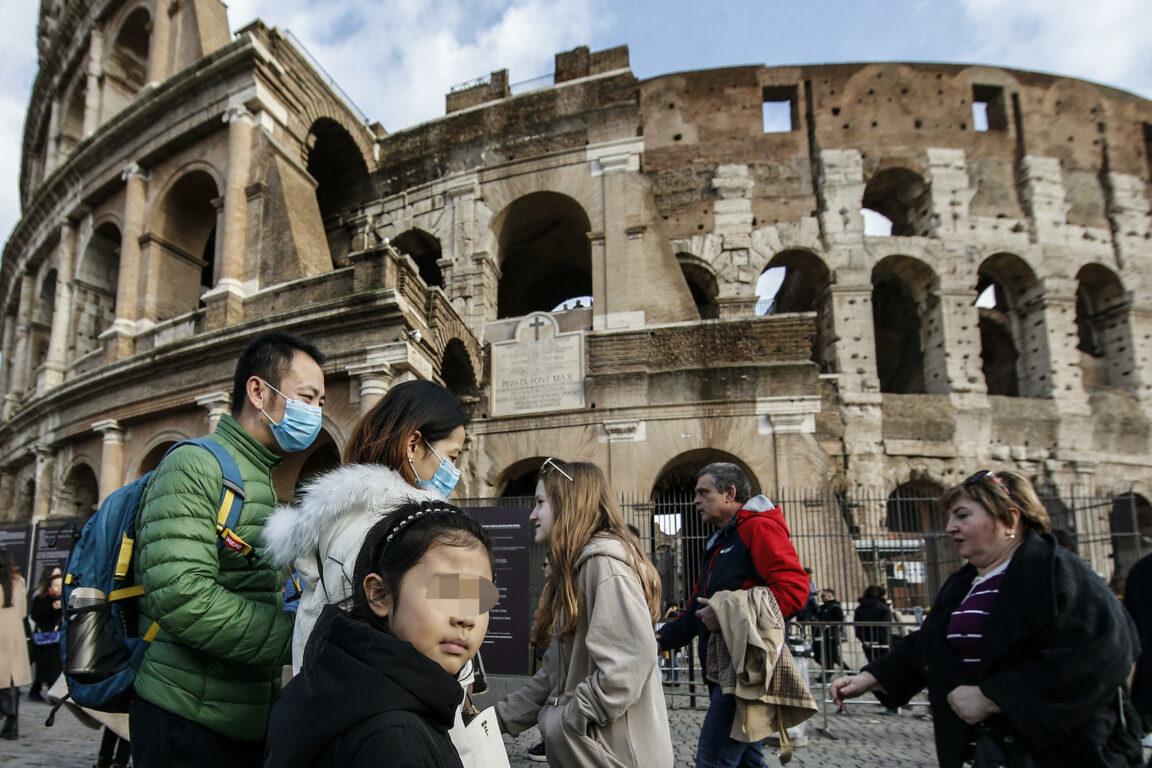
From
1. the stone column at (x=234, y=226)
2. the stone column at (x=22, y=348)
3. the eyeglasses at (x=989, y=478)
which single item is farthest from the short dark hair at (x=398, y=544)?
the stone column at (x=22, y=348)

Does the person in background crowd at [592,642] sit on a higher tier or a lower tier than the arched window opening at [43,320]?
lower

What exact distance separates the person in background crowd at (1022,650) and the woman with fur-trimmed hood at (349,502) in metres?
1.82

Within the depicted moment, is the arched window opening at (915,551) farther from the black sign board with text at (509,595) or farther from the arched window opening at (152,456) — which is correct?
the arched window opening at (152,456)

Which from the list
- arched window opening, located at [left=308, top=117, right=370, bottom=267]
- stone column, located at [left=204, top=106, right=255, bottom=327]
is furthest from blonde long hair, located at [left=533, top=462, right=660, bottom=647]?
arched window opening, located at [left=308, top=117, right=370, bottom=267]

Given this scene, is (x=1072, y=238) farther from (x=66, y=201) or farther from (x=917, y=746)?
(x=66, y=201)

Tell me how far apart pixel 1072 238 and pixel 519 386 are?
1285 centimetres

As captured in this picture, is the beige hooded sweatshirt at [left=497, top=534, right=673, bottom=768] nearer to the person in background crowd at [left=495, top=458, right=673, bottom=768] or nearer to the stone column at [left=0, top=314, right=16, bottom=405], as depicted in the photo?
the person in background crowd at [left=495, top=458, right=673, bottom=768]

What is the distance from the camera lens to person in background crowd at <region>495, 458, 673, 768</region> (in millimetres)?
2172

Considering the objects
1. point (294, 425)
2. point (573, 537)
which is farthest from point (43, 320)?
point (573, 537)

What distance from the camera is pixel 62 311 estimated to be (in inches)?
634

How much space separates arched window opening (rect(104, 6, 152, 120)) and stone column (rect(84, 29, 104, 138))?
0.48 feet

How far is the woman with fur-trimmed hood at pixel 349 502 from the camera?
1.72 meters

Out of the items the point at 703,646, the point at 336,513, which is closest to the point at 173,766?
the point at 336,513

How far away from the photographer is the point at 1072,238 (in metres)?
16.3
